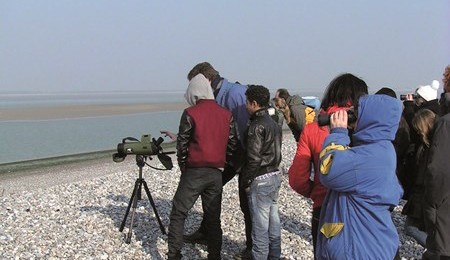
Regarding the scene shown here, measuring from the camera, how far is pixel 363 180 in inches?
127

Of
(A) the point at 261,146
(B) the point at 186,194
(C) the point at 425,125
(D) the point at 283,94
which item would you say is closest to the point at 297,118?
(D) the point at 283,94

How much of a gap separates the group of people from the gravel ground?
26.2 inches

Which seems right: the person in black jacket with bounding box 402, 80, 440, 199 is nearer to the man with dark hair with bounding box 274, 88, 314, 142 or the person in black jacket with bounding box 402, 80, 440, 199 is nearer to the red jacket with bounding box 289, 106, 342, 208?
the man with dark hair with bounding box 274, 88, 314, 142

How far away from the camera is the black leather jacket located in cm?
546

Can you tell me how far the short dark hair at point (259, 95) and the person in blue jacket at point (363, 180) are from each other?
88.2 inches

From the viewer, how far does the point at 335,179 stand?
3.21 meters

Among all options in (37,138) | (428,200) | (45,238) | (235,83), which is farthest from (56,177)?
(37,138)

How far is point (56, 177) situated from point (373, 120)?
550 inches

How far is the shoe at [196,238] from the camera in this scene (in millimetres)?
6906

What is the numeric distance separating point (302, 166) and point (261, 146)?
128cm

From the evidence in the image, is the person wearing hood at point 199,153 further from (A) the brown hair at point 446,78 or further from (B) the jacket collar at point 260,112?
(A) the brown hair at point 446,78

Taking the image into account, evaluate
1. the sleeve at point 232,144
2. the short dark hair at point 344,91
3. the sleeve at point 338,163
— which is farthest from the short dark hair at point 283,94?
the sleeve at point 338,163

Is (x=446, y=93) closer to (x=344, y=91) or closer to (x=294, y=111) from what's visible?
(x=344, y=91)

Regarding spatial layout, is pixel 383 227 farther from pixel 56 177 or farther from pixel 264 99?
pixel 56 177
